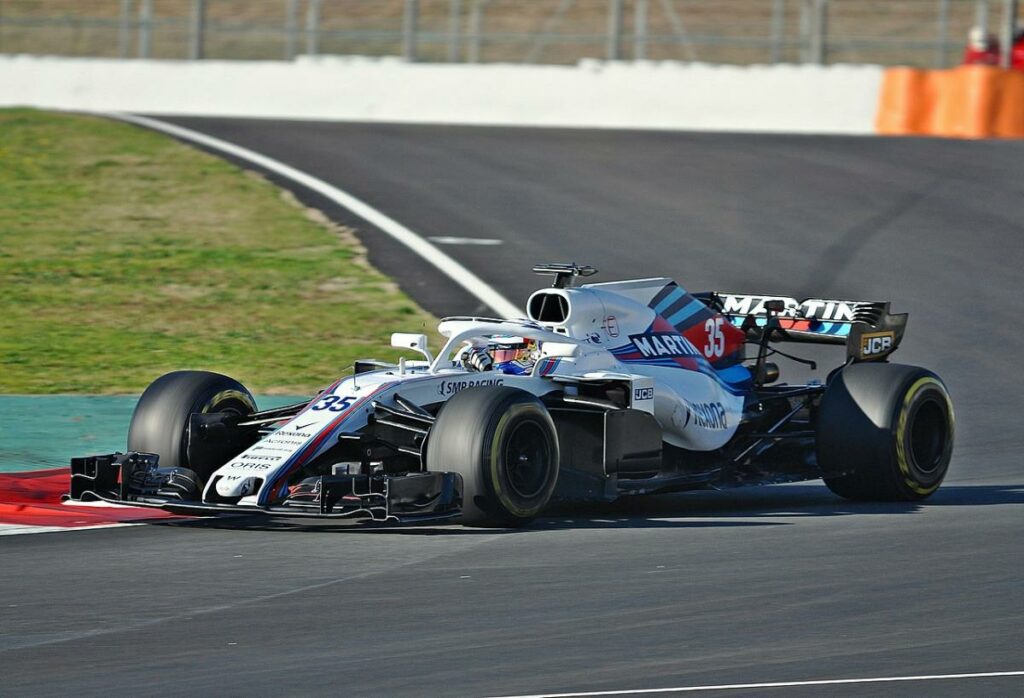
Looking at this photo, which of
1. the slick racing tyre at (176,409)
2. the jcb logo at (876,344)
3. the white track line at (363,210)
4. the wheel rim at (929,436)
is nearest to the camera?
the slick racing tyre at (176,409)

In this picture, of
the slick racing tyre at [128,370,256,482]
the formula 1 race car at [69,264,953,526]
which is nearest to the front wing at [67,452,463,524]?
the formula 1 race car at [69,264,953,526]

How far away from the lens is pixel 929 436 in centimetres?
1160

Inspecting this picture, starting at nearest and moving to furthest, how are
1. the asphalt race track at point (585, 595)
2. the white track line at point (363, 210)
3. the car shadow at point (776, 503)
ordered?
the asphalt race track at point (585, 595)
the car shadow at point (776, 503)
the white track line at point (363, 210)

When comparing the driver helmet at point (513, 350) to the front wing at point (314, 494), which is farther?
the driver helmet at point (513, 350)

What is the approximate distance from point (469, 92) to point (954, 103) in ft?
26.1

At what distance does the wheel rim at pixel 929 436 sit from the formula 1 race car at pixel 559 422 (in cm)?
1

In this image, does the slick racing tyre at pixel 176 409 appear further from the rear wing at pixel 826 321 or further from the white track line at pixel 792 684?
the white track line at pixel 792 684

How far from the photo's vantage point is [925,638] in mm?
7461

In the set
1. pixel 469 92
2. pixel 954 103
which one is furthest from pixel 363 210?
pixel 954 103

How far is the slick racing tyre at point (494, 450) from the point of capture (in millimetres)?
9578

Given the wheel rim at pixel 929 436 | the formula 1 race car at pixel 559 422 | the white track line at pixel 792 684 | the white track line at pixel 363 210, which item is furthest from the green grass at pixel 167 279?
the white track line at pixel 792 684

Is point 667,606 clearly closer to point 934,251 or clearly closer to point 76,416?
point 76,416

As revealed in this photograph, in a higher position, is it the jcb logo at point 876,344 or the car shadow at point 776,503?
the jcb logo at point 876,344

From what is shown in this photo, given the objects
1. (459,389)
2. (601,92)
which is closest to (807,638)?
(459,389)
